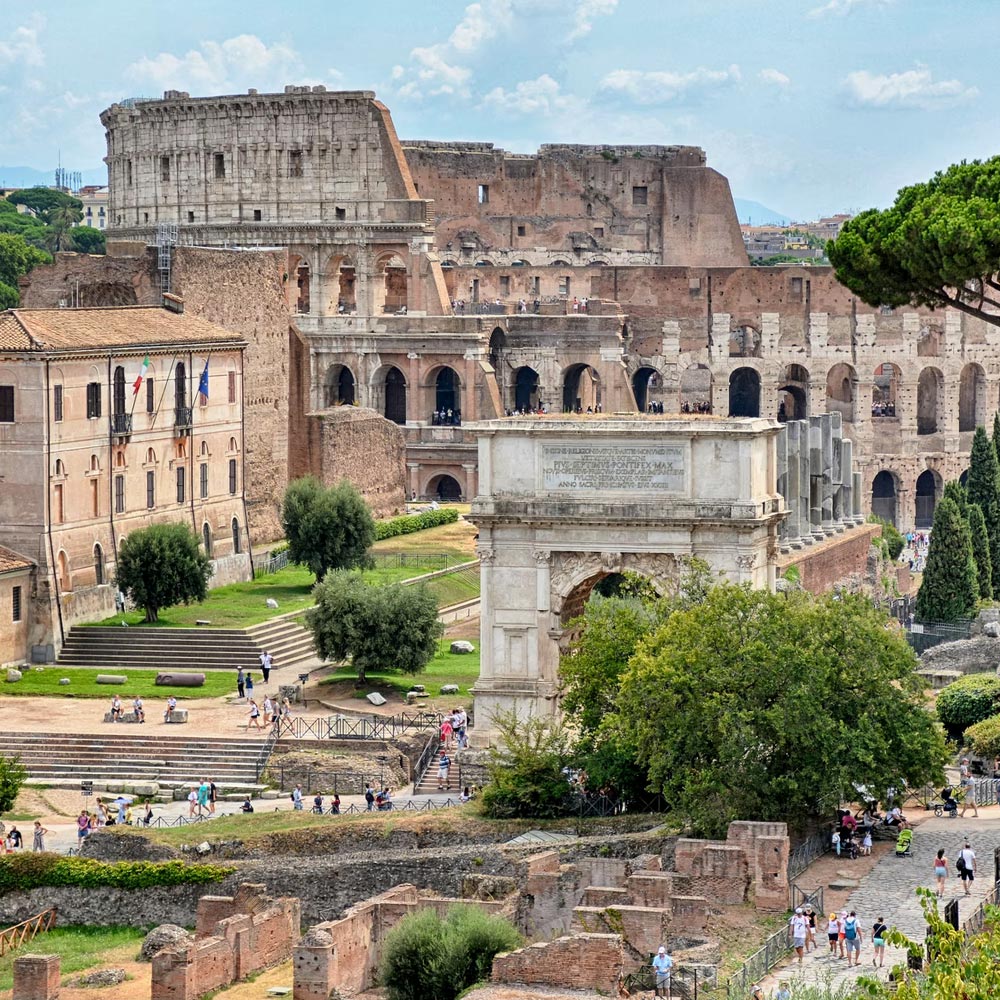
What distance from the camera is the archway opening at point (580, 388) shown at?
332ft

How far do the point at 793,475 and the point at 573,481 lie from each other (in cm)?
2197

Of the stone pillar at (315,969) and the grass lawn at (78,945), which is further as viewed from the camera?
the grass lawn at (78,945)

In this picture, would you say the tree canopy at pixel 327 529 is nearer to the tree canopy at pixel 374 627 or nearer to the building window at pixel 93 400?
the building window at pixel 93 400

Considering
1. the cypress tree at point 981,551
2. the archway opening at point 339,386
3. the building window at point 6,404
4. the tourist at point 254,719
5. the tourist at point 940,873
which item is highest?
the archway opening at point 339,386

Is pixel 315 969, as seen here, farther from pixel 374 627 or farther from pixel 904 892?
pixel 374 627

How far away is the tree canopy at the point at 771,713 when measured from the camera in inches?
1539

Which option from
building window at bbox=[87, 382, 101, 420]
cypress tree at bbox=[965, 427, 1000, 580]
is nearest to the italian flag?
building window at bbox=[87, 382, 101, 420]

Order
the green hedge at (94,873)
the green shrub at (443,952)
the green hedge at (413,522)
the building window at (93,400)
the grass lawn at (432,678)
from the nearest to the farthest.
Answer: the green shrub at (443,952) → the green hedge at (94,873) → the grass lawn at (432,678) → the building window at (93,400) → the green hedge at (413,522)

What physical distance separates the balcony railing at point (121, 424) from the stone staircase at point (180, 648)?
4.82 metres

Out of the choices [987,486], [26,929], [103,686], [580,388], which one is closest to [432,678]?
[103,686]

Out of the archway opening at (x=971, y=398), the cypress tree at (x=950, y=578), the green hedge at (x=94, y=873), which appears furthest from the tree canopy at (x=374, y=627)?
the archway opening at (x=971, y=398)

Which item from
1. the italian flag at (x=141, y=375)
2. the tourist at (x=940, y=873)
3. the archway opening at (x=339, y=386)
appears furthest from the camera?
the archway opening at (x=339, y=386)

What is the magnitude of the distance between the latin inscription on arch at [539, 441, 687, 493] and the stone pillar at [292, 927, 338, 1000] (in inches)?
542

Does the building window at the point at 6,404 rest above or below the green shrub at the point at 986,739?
above
